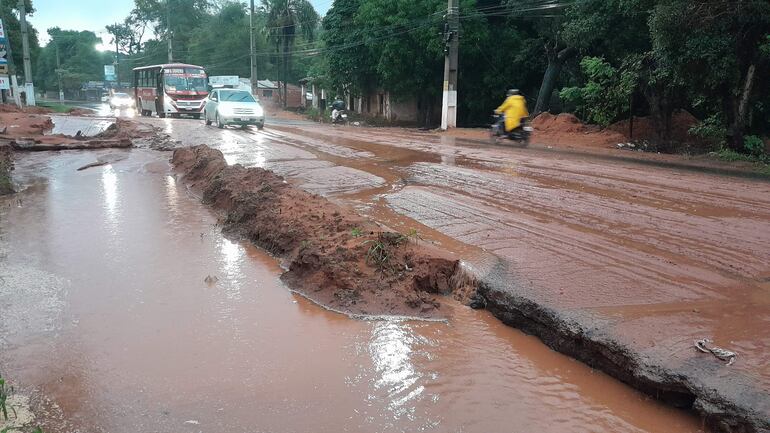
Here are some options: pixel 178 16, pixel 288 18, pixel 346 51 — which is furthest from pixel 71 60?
pixel 346 51

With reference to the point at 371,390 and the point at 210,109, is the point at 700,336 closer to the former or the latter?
the point at 371,390

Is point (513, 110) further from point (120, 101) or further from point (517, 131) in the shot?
point (120, 101)

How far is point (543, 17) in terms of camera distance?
84.4 feet

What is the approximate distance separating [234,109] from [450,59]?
960 centimetres

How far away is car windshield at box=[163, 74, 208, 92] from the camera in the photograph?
113ft

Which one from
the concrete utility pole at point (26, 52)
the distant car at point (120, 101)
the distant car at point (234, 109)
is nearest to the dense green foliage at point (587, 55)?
the distant car at point (234, 109)

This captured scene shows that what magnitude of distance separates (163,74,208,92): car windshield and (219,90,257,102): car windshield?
1105cm

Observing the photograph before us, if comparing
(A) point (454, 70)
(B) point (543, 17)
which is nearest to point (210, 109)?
(A) point (454, 70)

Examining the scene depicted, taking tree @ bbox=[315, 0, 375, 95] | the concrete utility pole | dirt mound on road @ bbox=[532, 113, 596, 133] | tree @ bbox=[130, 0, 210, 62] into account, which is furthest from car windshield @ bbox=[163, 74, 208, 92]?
tree @ bbox=[130, 0, 210, 62]

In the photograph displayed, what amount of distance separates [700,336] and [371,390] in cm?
220

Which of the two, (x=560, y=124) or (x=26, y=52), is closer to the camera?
(x=560, y=124)

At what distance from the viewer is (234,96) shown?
24875 millimetres

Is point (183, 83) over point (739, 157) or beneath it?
over

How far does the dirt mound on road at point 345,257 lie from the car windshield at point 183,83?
29.2 meters
